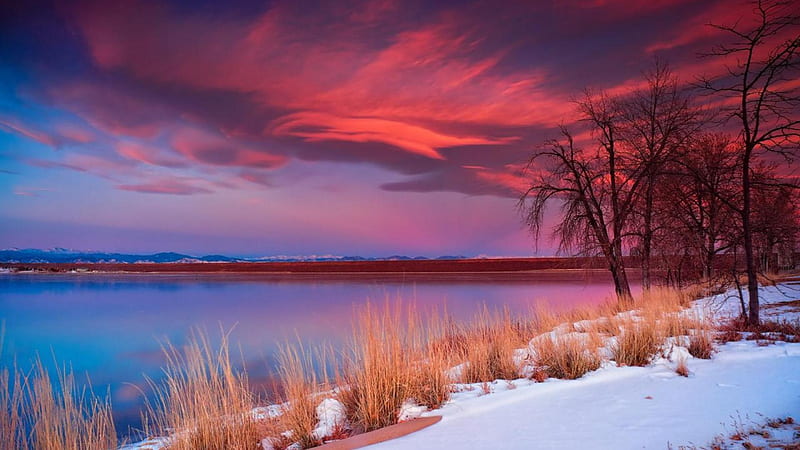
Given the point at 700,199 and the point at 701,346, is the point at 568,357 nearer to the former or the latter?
the point at 701,346

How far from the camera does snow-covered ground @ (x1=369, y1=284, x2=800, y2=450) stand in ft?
13.1

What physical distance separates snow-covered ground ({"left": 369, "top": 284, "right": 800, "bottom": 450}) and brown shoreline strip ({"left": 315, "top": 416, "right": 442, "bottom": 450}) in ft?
0.32

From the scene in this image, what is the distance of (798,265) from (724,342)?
34974 millimetres

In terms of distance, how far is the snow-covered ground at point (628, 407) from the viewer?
399 cm

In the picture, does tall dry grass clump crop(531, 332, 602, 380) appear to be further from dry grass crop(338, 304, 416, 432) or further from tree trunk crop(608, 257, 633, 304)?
tree trunk crop(608, 257, 633, 304)

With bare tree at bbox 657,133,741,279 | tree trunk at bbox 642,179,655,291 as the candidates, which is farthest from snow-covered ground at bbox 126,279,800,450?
tree trunk at bbox 642,179,655,291

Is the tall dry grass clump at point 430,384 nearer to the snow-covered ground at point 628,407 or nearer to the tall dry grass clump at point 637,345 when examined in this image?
the snow-covered ground at point 628,407

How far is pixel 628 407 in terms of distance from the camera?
4719 mm

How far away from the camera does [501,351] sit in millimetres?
6801

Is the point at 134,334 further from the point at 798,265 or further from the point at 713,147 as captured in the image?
the point at 798,265

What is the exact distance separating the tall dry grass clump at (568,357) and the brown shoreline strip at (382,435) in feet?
7.51

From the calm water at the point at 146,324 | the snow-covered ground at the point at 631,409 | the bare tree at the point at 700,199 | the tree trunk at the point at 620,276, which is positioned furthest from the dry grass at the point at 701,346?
the tree trunk at the point at 620,276

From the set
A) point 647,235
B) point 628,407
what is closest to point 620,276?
point 647,235

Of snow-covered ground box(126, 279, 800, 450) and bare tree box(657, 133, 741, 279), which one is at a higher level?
bare tree box(657, 133, 741, 279)
